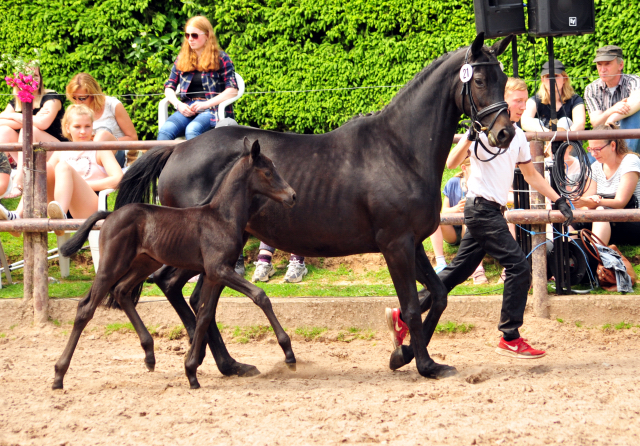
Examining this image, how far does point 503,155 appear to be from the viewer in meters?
4.70

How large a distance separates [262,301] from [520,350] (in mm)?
2040

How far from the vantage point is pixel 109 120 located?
760 centimetres

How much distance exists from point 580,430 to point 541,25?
4279 millimetres

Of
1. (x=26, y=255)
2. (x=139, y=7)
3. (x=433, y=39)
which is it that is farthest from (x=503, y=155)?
(x=139, y=7)

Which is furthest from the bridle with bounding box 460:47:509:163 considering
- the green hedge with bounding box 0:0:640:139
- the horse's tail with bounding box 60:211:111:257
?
the green hedge with bounding box 0:0:640:139

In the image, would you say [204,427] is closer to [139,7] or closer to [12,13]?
[139,7]

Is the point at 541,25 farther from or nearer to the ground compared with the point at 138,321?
farther from the ground

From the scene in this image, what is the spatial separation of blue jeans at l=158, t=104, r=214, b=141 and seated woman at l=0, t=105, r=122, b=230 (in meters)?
0.59

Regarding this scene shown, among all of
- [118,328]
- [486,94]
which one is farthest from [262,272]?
[486,94]

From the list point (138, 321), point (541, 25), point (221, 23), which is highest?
point (221, 23)

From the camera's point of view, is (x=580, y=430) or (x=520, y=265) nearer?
(x=580, y=430)

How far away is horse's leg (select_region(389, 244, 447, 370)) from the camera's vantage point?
4621mm

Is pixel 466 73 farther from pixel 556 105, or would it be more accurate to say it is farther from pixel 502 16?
pixel 556 105

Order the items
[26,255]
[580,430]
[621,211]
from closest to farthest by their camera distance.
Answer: [580,430] → [621,211] → [26,255]
